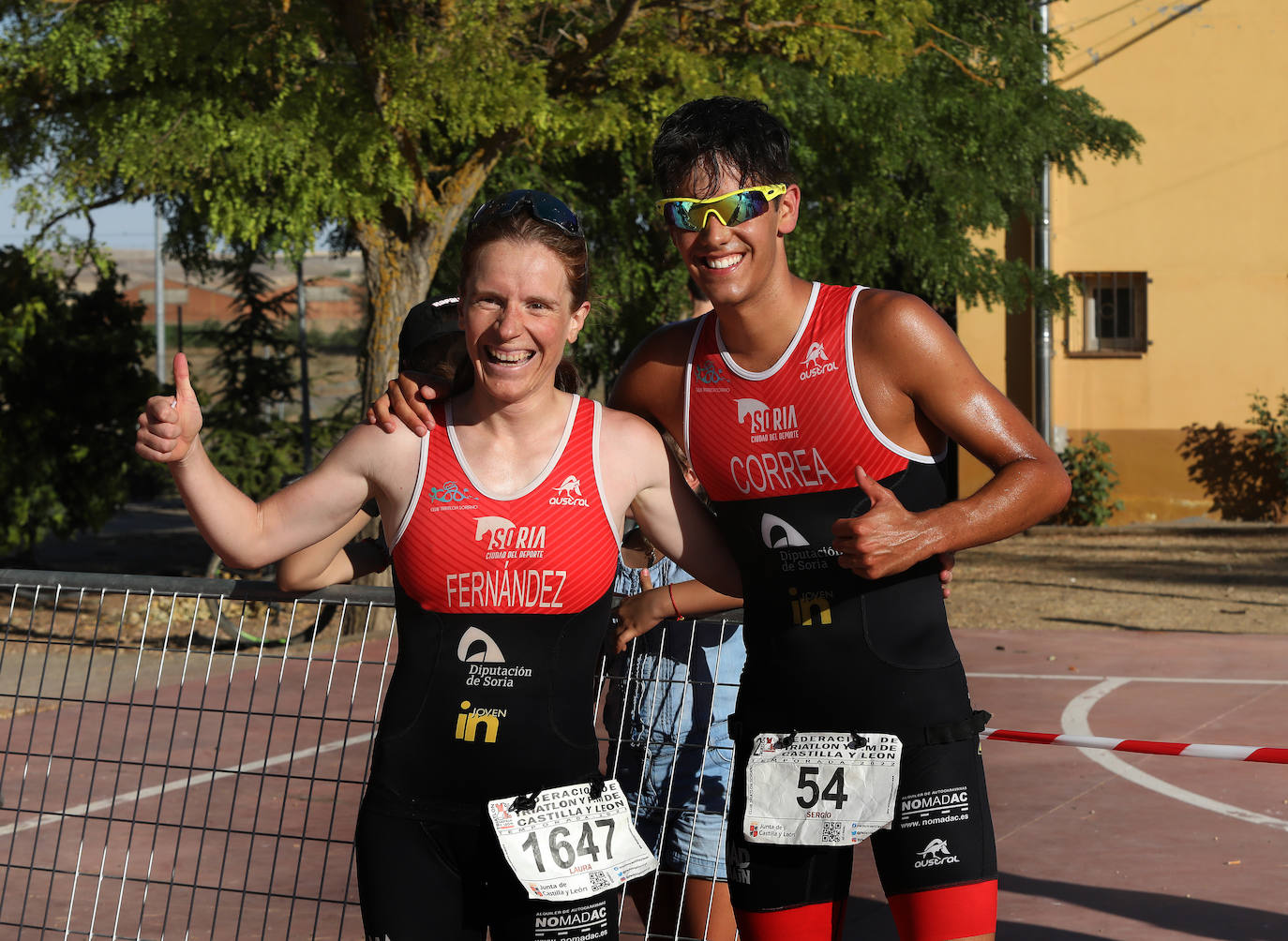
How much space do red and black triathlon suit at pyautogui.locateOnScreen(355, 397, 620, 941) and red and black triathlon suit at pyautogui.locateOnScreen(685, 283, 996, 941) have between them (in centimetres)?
39

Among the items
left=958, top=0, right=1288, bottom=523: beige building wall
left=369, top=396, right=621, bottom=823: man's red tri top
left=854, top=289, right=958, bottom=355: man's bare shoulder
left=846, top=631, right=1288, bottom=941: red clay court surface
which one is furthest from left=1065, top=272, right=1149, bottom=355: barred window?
left=369, top=396, right=621, bottom=823: man's red tri top

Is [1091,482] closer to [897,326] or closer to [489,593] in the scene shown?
[897,326]

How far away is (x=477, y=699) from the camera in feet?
9.02

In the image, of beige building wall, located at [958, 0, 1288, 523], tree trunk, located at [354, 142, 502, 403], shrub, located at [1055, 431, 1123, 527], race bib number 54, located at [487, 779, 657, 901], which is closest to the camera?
race bib number 54, located at [487, 779, 657, 901]

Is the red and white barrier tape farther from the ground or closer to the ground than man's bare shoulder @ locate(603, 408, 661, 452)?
closer to the ground

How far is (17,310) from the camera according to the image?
1439 centimetres

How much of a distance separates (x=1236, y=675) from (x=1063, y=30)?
1398cm

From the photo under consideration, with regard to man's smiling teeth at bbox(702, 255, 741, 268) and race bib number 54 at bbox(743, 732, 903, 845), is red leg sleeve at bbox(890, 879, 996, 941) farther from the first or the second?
man's smiling teeth at bbox(702, 255, 741, 268)

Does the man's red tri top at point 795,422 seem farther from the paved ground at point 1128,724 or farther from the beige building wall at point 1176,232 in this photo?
the beige building wall at point 1176,232

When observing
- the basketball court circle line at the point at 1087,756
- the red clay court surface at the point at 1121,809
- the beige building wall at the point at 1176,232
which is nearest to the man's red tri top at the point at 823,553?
the red clay court surface at the point at 1121,809

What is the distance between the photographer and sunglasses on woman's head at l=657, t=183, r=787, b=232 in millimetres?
2965

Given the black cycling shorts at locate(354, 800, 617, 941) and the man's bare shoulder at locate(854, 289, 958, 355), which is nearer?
the black cycling shorts at locate(354, 800, 617, 941)

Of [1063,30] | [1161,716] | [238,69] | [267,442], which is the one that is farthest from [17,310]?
[1063,30]

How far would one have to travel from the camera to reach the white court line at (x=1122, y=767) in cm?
713
